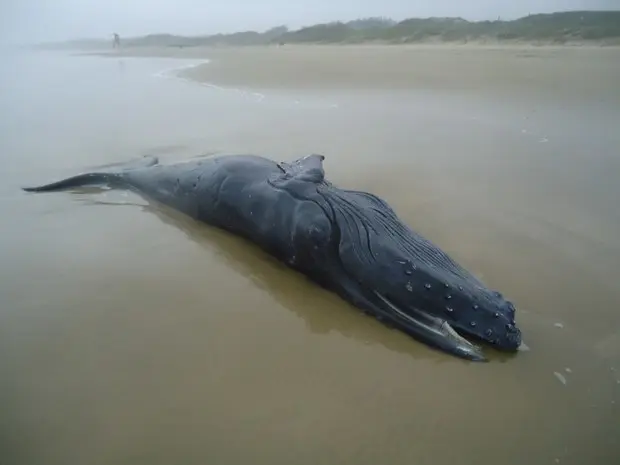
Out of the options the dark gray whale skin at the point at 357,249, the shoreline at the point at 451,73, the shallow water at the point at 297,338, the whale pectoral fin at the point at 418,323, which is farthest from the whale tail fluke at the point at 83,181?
the shoreline at the point at 451,73

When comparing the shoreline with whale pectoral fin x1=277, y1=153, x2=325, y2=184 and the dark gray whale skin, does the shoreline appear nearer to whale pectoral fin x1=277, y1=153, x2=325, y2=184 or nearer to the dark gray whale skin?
whale pectoral fin x1=277, y1=153, x2=325, y2=184

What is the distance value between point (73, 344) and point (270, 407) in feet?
3.80

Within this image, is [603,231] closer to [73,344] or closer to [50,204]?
[73,344]

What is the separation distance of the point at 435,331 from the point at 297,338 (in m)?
0.74

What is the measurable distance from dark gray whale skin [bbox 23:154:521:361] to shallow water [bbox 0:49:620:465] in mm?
128

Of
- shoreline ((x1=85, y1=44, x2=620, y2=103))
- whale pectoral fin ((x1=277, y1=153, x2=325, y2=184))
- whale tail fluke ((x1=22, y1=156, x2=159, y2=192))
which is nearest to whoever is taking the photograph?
whale pectoral fin ((x1=277, y1=153, x2=325, y2=184))

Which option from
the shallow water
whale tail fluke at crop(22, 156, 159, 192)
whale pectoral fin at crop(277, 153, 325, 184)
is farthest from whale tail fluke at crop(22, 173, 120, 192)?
whale pectoral fin at crop(277, 153, 325, 184)

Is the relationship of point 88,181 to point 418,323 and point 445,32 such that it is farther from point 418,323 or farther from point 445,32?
point 445,32

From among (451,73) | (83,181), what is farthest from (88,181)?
(451,73)

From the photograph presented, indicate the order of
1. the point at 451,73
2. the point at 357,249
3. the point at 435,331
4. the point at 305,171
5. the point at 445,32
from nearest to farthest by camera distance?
the point at 435,331, the point at 357,249, the point at 305,171, the point at 451,73, the point at 445,32

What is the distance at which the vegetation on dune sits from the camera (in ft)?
46.2

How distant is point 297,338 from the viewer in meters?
2.73

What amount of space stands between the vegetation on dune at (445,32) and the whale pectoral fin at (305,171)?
8583 millimetres

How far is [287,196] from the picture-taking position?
10.8 feet
